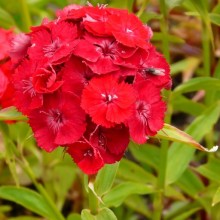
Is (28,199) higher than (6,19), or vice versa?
(6,19)

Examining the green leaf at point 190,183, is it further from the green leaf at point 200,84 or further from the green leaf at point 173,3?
the green leaf at point 173,3

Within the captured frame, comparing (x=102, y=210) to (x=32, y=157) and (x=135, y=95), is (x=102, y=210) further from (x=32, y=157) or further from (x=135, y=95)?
(x=32, y=157)

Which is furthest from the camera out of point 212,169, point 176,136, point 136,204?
point 136,204

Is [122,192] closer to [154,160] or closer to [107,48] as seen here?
[154,160]

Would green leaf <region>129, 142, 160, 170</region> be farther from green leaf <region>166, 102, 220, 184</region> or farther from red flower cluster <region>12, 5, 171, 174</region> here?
red flower cluster <region>12, 5, 171, 174</region>

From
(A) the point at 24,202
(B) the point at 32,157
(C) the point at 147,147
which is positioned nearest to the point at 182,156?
(C) the point at 147,147

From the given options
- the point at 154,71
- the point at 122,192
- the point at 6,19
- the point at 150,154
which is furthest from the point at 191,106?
the point at 154,71

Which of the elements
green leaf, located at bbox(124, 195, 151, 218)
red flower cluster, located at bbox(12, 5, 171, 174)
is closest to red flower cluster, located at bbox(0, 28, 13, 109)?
red flower cluster, located at bbox(12, 5, 171, 174)

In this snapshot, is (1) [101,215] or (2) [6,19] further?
(2) [6,19]
